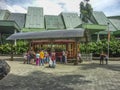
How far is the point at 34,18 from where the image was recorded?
5206cm

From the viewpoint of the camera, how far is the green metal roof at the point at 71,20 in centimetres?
5113

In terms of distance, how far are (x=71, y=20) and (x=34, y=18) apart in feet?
24.5

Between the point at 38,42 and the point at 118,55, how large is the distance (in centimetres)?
1102

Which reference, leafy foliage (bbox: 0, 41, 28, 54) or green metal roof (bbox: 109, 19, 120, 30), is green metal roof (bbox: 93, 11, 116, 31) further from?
leafy foliage (bbox: 0, 41, 28, 54)

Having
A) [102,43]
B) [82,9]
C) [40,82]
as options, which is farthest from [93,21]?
[40,82]

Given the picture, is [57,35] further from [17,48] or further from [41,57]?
[17,48]

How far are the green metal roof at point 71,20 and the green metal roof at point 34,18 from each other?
4621mm

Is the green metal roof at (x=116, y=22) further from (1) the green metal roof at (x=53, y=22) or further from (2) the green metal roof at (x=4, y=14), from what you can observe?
(2) the green metal roof at (x=4, y=14)

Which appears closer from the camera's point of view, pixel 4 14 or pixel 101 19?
pixel 4 14

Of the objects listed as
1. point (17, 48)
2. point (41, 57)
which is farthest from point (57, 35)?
point (17, 48)

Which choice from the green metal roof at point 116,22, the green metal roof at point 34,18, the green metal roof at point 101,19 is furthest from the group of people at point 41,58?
the green metal roof at point 116,22

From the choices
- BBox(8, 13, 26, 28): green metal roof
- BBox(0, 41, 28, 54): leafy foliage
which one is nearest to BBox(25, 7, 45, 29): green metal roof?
BBox(8, 13, 26, 28): green metal roof

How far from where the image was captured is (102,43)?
36.1m

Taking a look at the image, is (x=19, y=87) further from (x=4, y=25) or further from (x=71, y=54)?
A: (x=4, y=25)
